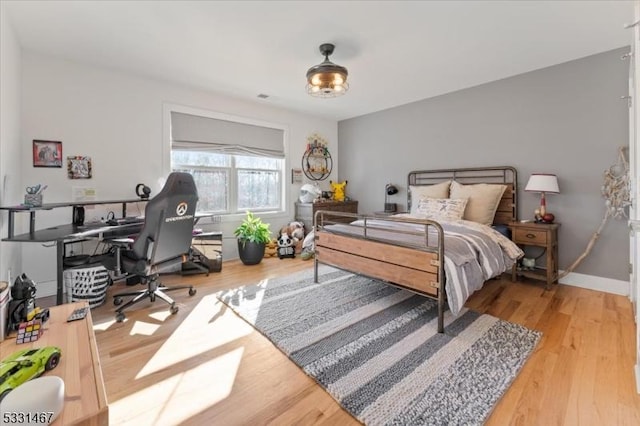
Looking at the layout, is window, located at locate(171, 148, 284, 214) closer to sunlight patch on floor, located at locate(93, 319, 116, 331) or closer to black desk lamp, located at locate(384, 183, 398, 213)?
black desk lamp, located at locate(384, 183, 398, 213)

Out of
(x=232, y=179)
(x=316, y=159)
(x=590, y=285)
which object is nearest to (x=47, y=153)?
(x=232, y=179)

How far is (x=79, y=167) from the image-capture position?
10.1 feet

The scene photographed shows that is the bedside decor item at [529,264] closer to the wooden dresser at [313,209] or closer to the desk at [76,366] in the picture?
the wooden dresser at [313,209]

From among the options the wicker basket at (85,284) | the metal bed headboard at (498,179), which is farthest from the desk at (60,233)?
the metal bed headboard at (498,179)

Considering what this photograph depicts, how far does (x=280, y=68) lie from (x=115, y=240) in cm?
234

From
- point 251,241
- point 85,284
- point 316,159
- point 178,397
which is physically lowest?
point 178,397

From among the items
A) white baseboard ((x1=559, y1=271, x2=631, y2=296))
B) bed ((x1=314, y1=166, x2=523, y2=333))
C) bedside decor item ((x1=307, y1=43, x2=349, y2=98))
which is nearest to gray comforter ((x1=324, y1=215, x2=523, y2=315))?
bed ((x1=314, y1=166, x2=523, y2=333))

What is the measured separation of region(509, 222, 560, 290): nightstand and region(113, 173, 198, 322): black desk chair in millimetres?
3348

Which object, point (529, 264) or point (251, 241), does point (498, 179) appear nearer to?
point (529, 264)

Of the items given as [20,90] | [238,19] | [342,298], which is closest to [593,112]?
[342,298]

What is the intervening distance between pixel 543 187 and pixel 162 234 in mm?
3670

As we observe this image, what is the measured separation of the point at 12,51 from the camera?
2.37 metres

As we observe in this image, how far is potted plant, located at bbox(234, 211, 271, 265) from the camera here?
12.9 ft

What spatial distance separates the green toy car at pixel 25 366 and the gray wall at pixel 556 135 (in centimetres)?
415
